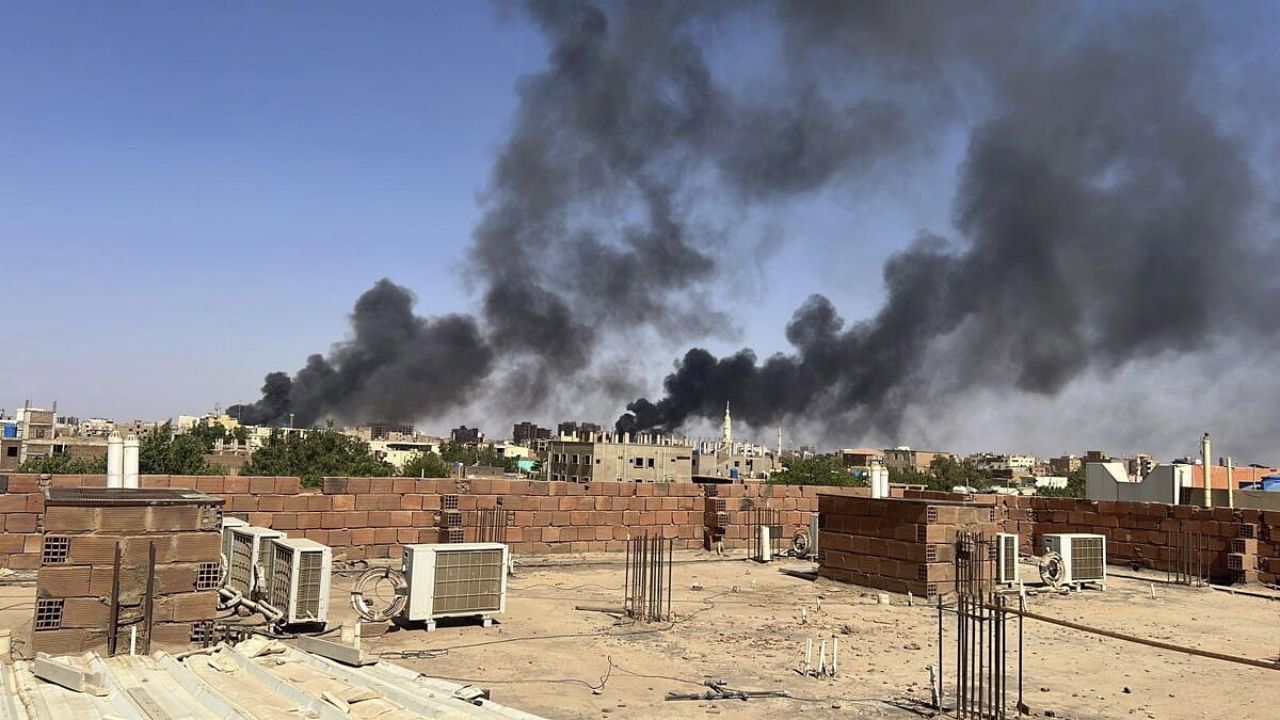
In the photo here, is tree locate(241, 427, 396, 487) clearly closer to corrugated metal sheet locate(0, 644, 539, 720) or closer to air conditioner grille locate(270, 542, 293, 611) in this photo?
air conditioner grille locate(270, 542, 293, 611)

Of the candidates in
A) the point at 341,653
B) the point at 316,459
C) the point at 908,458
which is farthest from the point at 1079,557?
the point at 908,458

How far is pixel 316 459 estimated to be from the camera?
53.8 meters

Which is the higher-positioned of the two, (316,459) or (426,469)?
(316,459)

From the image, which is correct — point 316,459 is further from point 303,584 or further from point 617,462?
point 303,584

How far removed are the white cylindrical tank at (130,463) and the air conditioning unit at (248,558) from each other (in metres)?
1.63

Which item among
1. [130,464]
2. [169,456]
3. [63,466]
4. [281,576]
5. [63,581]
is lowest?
[63,466]

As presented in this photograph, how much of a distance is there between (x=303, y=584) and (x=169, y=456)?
140ft

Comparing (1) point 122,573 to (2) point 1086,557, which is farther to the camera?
(2) point 1086,557

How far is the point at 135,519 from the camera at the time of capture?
8.78m

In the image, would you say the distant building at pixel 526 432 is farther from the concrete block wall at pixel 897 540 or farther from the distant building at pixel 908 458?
the concrete block wall at pixel 897 540

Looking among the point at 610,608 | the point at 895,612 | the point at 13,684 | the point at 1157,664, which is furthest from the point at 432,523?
the point at 1157,664

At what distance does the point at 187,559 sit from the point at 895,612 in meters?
10.4

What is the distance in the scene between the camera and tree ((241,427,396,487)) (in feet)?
174

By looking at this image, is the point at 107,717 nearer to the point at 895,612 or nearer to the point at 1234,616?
the point at 895,612
